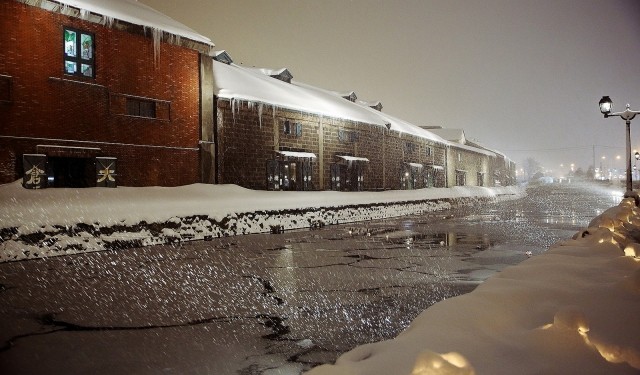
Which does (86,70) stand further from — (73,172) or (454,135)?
(454,135)

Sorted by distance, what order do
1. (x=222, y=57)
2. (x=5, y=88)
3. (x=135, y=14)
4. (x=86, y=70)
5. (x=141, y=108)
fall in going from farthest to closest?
(x=222, y=57), (x=141, y=108), (x=135, y=14), (x=86, y=70), (x=5, y=88)

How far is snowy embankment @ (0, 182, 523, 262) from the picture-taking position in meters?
9.83

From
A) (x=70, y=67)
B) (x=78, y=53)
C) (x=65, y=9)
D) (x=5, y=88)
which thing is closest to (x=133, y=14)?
(x=65, y=9)

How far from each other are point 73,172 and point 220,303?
12120 mm

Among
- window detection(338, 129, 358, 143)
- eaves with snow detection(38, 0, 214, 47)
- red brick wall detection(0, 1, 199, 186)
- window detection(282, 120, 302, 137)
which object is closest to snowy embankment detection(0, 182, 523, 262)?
red brick wall detection(0, 1, 199, 186)

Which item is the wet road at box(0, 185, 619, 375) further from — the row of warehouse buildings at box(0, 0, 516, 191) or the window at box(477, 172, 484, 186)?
the window at box(477, 172, 484, 186)

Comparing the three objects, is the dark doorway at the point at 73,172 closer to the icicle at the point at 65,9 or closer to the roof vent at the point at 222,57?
the icicle at the point at 65,9

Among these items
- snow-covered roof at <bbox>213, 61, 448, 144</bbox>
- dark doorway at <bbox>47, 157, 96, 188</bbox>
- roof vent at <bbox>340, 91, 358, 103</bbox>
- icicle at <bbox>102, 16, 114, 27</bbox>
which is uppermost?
roof vent at <bbox>340, 91, 358, 103</bbox>

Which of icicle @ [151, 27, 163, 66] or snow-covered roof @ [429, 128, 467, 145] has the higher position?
snow-covered roof @ [429, 128, 467, 145]

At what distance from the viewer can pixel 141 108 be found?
16641 mm

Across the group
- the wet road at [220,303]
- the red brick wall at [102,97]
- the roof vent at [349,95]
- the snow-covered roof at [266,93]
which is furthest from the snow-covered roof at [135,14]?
the roof vent at [349,95]

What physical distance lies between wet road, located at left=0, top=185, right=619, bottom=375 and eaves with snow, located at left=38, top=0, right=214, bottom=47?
927 cm

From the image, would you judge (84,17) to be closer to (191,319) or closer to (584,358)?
(191,319)

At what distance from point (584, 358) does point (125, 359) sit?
353cm
